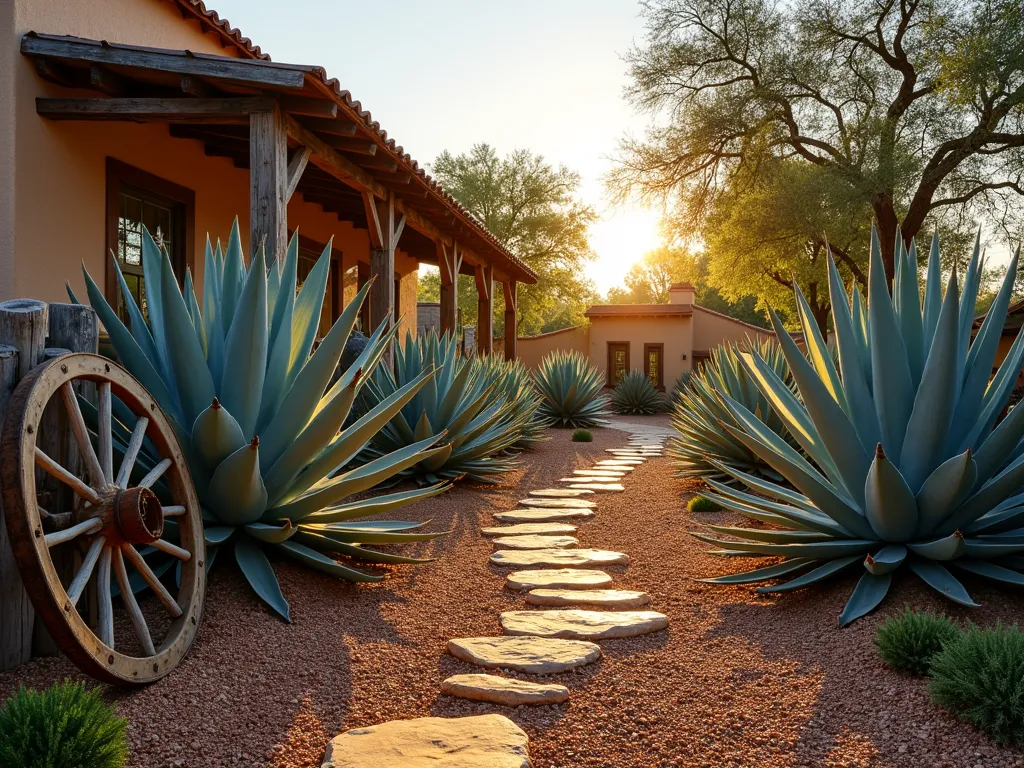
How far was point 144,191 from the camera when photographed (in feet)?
24.8

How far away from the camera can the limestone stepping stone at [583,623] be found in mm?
3062

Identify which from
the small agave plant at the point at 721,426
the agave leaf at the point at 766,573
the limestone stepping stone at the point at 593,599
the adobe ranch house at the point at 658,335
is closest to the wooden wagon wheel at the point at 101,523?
the limestone stepping stone at the point at 593,599

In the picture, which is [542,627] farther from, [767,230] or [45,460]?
[767,230]

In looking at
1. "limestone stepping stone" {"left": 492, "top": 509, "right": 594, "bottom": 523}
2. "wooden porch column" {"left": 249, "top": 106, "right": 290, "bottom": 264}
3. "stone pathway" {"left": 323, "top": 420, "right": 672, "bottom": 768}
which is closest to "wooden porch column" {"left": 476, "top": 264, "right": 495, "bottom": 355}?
"wooden porch column" {"left": 249, "top": 106, "right": 290, "bottom": 264}

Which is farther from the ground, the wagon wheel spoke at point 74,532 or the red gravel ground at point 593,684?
the wagon wheel spoke at point 74,532

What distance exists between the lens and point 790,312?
82.3 ft

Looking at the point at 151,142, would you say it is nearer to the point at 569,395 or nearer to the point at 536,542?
the point at 536,542

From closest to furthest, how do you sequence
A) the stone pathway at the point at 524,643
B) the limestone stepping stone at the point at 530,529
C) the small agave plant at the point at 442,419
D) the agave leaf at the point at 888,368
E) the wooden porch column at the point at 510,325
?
1. the stone pathway at the point at 524,643
2. the agave leaf at the point at 888,368
3. the limestone stepping stone at the point at 530,529
4. the small agave plant at the point at 442,419
5. the wooden porch column at the point at 510,325

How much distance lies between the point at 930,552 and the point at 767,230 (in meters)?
16.3

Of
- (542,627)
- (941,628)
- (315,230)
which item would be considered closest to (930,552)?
(941,628)

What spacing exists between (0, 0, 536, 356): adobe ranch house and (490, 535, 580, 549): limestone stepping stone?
2090 millimetres

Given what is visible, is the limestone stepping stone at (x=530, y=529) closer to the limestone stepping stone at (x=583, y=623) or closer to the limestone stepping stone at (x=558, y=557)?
the limestone stepping stone at (x=558, y=557)

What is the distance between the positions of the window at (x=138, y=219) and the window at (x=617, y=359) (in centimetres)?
2198

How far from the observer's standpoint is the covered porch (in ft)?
18.8
